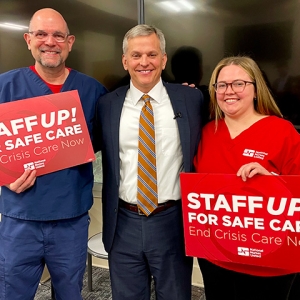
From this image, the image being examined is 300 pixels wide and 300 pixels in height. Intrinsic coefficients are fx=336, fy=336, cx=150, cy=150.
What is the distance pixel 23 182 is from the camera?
132cm

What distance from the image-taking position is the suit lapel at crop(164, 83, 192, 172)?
138 cm

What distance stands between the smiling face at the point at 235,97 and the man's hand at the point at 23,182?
79cm

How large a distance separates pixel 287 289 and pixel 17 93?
1.31m

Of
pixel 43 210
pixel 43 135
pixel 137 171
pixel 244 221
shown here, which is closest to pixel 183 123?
pixel 137 171

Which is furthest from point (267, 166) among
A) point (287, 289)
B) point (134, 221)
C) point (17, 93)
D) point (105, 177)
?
point (17, 93)

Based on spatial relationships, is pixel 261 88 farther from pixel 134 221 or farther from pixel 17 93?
pixel 17 93

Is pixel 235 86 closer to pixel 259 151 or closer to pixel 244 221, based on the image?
pixel 259 151

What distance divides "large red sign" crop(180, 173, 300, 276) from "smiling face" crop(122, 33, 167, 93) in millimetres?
435

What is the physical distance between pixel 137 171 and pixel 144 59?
45cm

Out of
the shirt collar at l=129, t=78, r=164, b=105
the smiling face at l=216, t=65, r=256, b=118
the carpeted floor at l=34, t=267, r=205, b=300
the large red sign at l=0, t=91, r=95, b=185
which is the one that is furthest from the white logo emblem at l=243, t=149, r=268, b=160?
the carpeted floor at l=34, t=267, r=205, b=300

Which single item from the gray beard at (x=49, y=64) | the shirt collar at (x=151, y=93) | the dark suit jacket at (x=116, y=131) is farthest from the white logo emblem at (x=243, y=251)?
the gray beard at (x=49, y=64)

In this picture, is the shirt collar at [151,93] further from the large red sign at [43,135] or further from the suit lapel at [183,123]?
the large red sign at [43,135]

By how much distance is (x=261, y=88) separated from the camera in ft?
4.31

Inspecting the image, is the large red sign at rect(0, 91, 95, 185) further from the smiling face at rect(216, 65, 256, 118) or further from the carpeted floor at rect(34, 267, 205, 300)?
the carpeted floor at rect(34, 267, 205, 300)
